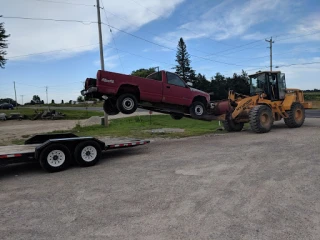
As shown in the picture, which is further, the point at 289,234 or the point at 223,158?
the point at 223,158

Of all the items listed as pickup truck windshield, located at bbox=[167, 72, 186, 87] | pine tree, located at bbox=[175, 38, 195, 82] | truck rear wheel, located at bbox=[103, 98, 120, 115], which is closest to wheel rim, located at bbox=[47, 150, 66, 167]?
truck rear wheel, located at bbox=[103, 98, 120, 115]

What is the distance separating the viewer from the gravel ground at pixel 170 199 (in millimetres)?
3949

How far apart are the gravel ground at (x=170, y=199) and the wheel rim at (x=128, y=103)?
2.07 m

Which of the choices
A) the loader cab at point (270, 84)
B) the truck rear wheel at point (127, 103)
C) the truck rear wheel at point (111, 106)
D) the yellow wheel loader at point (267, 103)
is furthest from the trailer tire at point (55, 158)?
the loader cab at point (270, 84)

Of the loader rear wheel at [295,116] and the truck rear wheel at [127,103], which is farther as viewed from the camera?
the loader rear wheel at [295,116]

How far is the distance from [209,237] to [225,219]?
600mm

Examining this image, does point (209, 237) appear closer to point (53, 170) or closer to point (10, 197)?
point (10, 197)

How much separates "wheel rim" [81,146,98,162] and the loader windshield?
10.1 metres

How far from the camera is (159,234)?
3822 mm

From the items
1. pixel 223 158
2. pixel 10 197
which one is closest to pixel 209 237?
pixel 10 197

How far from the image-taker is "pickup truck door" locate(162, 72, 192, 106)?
10656 millimetres

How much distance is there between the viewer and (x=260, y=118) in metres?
13.2

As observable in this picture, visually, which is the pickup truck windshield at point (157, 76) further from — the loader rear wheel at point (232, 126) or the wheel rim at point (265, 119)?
the wheel rim at point (265, 119)

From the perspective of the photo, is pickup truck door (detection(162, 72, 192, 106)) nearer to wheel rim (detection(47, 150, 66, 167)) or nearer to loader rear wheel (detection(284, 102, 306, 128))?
wheel rim (detection(47, 150, 66, 167))
